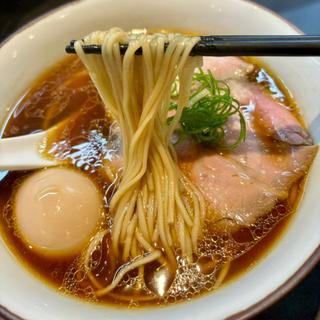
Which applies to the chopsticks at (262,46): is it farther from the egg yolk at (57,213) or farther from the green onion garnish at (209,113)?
the egg yolk at (57,213)

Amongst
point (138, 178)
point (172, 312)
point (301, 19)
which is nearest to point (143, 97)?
point (138, 178)

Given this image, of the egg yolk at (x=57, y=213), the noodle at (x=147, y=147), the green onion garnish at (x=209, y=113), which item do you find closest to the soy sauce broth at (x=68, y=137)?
the egg yolk at (x=57, y=213)

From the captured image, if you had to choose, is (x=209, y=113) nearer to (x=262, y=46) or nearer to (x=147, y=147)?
(x=147, y=147)

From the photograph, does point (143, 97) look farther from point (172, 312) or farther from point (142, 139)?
point (172, 312)

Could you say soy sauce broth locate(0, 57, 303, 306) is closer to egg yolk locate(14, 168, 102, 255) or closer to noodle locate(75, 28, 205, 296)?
egg yolk locate(14, 168, 102, 255)

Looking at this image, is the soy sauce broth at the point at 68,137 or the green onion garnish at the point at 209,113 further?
the green onion garnish at the point at 209,113

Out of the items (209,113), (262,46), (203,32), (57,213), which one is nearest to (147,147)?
(209,113)
